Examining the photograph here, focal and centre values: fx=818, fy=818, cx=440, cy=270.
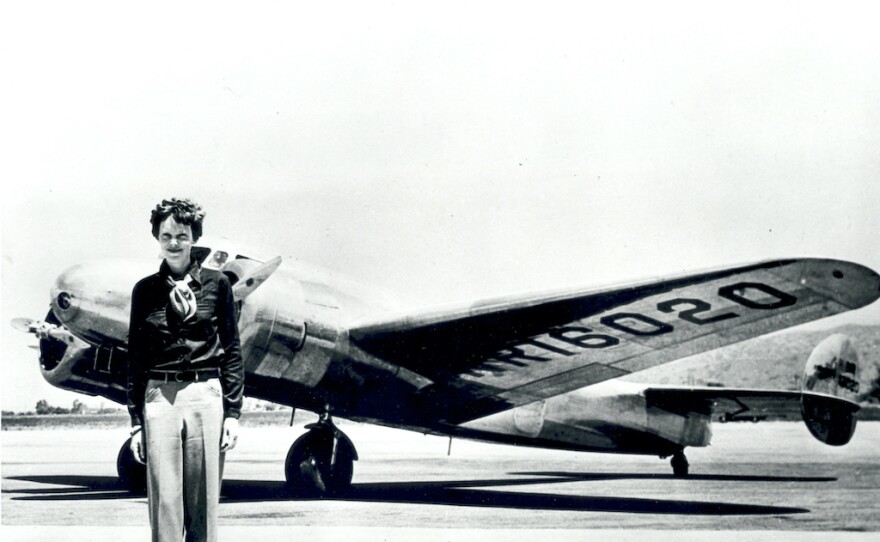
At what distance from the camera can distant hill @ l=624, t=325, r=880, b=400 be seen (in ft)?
28.9

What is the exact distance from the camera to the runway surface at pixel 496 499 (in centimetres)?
632

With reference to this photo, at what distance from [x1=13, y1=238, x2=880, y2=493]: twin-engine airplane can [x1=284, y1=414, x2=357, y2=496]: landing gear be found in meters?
0.01

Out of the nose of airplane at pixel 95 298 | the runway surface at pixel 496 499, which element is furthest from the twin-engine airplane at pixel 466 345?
the runway surface at pixel 496 499

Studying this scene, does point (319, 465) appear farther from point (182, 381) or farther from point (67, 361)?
point (182, 381)

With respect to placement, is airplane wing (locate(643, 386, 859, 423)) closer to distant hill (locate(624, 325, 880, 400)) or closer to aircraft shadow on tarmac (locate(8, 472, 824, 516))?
distant hill (locate(624, 325, 880, 400))

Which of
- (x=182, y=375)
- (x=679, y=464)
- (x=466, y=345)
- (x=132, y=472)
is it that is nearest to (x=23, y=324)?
(x=132, y=472)

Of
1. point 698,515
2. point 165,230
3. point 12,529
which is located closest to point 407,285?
point 698,515

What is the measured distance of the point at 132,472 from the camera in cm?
877

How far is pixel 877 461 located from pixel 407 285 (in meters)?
10.4

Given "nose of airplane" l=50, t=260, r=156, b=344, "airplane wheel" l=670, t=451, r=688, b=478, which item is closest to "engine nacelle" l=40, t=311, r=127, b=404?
"nose of airplane" l=50, t=260, r=156, b=344

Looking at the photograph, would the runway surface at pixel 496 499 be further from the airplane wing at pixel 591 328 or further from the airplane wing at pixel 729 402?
the airplane wing at pixel 591 328

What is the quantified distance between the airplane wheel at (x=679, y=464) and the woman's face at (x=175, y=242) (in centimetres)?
882

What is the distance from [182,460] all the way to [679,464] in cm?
904

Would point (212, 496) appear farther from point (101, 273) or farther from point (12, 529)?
point (101, 273)
